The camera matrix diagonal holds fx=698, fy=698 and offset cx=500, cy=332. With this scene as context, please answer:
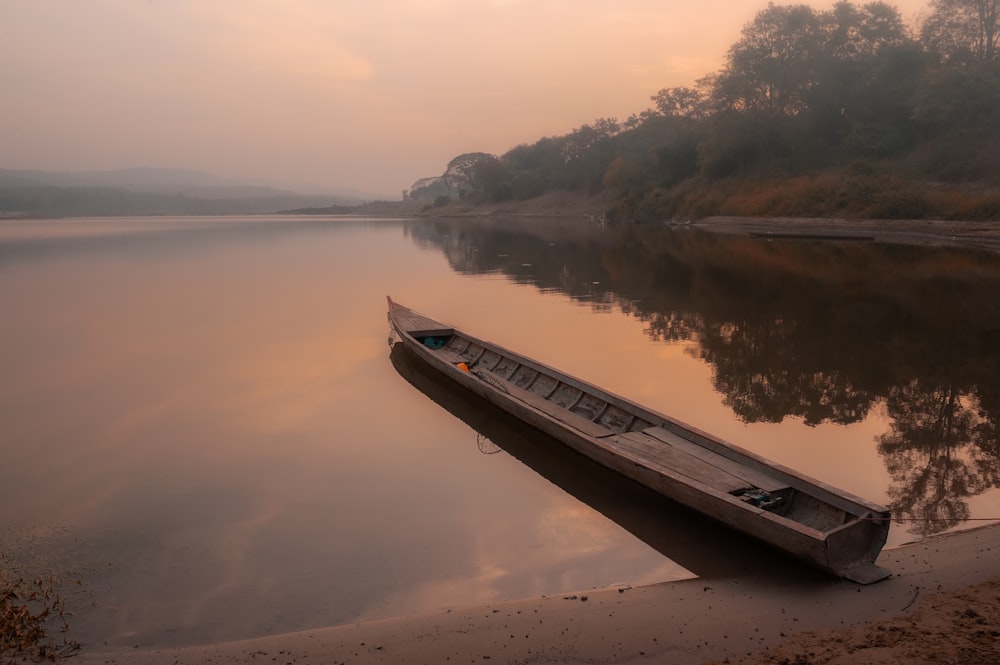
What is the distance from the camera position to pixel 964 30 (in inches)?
1902

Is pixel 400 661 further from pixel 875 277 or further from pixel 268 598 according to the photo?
pixel 875 277

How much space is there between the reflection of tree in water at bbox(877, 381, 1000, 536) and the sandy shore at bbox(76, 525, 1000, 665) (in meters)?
1.04

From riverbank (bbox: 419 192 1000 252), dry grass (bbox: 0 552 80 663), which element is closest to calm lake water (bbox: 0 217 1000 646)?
dry grass (bbox: 0 552 80 663)

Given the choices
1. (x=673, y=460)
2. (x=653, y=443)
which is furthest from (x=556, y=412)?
(x=673, y=460)

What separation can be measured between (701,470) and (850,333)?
29.2ft

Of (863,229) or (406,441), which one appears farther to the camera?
(863,229)

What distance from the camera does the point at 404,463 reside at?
788 cm

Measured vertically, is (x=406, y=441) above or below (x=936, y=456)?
below

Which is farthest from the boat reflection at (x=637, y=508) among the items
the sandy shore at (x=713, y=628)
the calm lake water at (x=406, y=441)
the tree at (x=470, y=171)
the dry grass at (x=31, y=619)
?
the tree at (x=470, y=171)

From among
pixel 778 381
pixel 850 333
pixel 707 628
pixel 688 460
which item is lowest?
pixel 707 628

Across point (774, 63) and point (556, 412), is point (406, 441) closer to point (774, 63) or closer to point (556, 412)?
point (556, 412)

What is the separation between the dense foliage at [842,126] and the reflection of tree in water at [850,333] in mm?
15353

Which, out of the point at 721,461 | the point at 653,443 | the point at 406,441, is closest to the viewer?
the point at 721,461

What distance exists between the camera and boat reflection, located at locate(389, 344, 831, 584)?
17.5 ft
